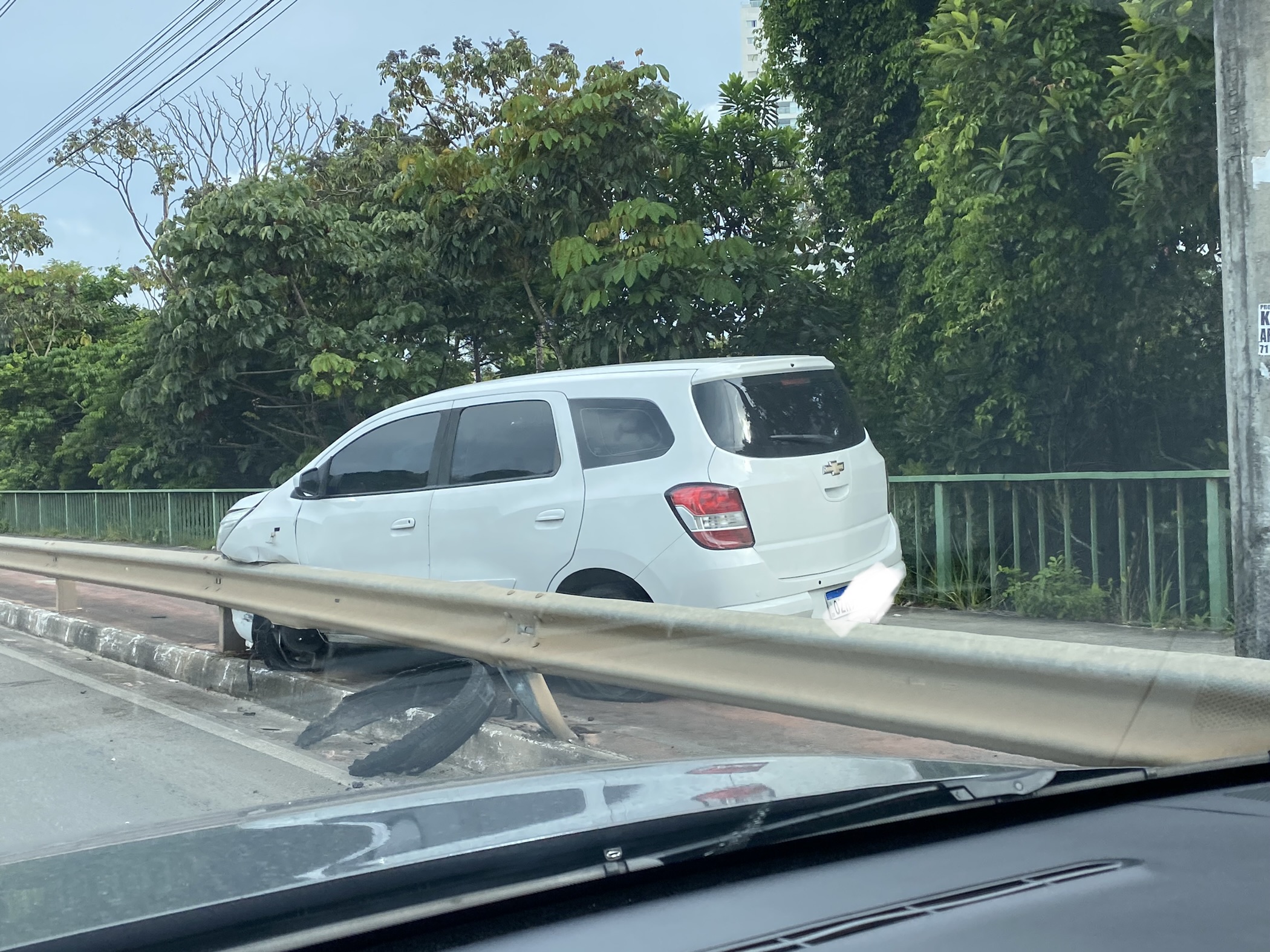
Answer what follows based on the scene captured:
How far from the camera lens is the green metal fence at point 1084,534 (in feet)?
25.0

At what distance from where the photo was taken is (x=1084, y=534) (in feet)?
27.8

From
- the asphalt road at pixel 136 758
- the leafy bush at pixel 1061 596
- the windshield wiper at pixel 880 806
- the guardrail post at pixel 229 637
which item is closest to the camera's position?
the windshield wiper at pixel 880 806

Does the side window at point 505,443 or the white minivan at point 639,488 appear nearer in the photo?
the white minivan at point 639,488

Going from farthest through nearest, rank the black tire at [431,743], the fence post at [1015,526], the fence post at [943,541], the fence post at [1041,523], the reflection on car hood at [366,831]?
the fence post at [943,541]
the fence post at [1015,526]
the fence post at [1041,523]
the black tire at [431,743]
the reflection on car hood at [366,831]

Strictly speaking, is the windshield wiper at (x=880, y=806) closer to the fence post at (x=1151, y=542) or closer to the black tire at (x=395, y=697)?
the black tire at (x=395, y=697)

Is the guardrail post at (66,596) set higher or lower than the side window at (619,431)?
lower

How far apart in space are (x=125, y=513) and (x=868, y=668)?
21331 mm

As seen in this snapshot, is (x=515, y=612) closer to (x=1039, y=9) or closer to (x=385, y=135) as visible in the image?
(x=1039, y=9)

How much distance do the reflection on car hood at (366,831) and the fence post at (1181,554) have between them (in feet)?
18.3

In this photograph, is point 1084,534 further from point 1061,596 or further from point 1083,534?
point 1061,596

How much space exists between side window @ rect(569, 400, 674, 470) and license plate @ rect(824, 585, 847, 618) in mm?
1082

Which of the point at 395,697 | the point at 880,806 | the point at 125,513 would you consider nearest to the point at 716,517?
the point at 395,697

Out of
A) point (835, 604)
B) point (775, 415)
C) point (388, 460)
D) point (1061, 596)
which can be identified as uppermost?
point (775, 415)

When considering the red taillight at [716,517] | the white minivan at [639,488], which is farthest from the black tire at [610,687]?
the red taillight at [716,517]
